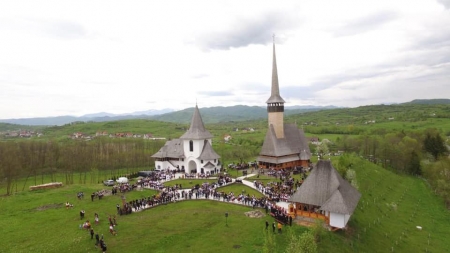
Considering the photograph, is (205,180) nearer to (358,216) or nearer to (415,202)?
(358,216)

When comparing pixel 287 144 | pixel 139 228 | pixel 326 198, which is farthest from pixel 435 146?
pixel 139 228

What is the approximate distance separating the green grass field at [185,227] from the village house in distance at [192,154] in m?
12.5

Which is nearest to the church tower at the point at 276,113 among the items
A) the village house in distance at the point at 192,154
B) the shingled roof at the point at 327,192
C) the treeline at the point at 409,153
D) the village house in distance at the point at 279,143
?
the village house in distance at the point at 279,143

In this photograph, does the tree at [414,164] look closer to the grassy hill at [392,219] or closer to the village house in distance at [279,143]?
the grassy hill at [392,219]

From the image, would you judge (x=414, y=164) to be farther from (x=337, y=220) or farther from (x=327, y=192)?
(x=337, y=220)

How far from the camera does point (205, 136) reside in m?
→ 56.1

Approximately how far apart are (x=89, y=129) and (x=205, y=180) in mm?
160432

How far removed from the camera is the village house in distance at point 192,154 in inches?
2127

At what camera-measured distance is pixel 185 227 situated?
27.8 metres

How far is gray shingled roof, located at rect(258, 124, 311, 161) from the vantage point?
56.5 m

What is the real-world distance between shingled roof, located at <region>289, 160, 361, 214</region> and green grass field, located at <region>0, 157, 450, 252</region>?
271 cm

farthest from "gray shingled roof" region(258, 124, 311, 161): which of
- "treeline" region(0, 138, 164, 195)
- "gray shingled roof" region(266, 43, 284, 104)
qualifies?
"treeline" region(0, 138, 164, 195)

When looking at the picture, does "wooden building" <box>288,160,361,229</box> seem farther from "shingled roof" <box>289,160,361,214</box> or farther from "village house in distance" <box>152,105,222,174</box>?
"village house in distance" <box>152,105,222,174</box>

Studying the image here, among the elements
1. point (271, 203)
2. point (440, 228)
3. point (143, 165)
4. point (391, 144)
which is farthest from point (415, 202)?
point (143, 165)
